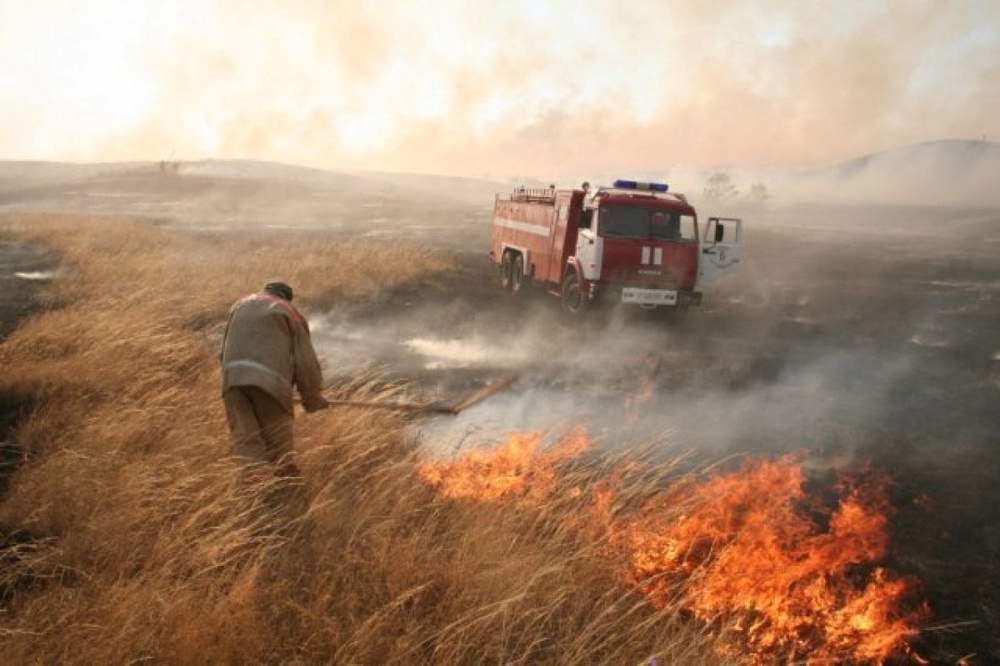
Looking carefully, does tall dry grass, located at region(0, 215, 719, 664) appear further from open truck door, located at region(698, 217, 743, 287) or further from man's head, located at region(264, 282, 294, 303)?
open truck door, located at region(698, 217, 743, 287)

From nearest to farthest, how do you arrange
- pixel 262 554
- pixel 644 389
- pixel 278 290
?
1. pixel 262 554
2. pixel 278 290
3. pixel 644 389

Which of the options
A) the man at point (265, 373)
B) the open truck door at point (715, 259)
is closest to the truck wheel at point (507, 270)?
the open truck door at point (715, 259)

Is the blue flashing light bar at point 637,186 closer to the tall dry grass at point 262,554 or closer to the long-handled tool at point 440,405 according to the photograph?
A: the long-handled tool at point 440,405

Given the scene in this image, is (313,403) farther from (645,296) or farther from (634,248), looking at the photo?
(634,248)

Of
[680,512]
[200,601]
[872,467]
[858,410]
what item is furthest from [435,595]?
[858,410]

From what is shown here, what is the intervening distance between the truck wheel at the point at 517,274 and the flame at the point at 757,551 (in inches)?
447

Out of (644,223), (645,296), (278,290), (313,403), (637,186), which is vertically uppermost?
(637,186)

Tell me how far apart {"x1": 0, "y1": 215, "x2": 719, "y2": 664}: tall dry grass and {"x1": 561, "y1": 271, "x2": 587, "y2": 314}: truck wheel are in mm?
7616

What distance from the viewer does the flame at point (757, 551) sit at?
4.17 metres

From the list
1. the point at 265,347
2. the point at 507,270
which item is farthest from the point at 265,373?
the point at 507,270

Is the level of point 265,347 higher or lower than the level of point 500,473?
higher

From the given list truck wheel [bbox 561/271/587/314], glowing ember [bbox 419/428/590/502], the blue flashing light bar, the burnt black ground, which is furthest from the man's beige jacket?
the blue flashing light bar

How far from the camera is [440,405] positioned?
316 inches

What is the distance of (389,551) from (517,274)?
1390 cm
